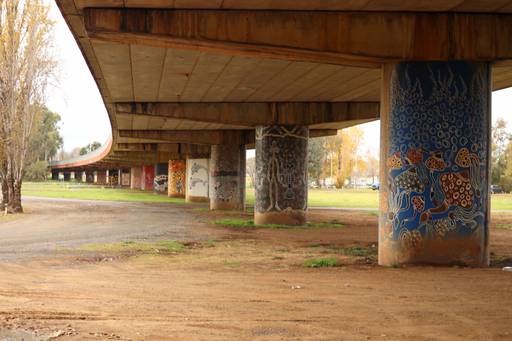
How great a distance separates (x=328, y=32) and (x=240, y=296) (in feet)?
18.8

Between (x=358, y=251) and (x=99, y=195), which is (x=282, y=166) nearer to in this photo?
(x=358, y=251)

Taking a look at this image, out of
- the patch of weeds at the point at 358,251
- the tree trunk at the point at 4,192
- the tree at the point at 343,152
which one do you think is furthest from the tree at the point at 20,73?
the tree at the point at 343,152

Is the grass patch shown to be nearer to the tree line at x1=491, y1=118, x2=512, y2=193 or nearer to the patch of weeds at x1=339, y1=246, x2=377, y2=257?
the patch of weeds at x1=339, y1=246, x2=377, y2=257

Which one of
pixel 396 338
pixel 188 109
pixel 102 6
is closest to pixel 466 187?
pixel 396 338

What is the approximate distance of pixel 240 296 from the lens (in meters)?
9.70

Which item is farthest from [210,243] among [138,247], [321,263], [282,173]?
[282,173]

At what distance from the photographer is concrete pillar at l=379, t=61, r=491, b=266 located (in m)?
12.8

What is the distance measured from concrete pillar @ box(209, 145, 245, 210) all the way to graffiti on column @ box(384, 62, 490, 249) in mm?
27451

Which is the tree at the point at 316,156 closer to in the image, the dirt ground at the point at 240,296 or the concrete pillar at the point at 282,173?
the concrete pillar at the point at 282,173

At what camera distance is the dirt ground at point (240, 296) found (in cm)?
738

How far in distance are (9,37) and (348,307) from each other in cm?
2647

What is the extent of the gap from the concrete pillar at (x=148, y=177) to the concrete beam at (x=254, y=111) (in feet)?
213

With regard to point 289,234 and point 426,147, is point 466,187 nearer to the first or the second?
point 426,147

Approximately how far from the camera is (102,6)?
40.9 feet
